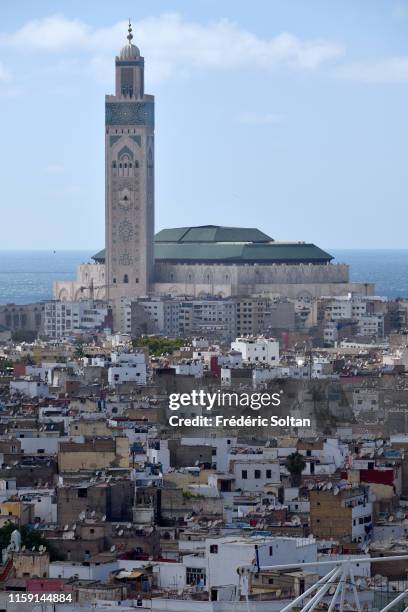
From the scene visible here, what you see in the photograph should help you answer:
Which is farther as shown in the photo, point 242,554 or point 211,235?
point 211,235

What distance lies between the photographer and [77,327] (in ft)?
333

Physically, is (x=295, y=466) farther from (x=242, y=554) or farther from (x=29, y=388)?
(x=29, y=388)

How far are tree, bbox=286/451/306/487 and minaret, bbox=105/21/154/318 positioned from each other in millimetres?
68869

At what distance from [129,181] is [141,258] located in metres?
2.57

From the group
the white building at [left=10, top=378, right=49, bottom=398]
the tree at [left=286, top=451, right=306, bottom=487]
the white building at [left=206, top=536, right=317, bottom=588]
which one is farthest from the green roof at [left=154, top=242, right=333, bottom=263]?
the white building at [left=206, top=536, right=317, bottom=588]

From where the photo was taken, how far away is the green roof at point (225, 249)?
116500 millimetres

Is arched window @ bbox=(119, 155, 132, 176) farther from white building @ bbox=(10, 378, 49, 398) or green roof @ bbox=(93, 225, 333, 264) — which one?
white building @ bbox=(10, 378, 49, 398)

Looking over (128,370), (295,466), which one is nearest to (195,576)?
(295,466)

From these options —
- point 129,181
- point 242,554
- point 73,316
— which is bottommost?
point 242,554

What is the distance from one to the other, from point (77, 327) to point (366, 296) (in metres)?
10.8

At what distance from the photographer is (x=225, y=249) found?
118 m

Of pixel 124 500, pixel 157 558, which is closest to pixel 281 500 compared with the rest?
pixel 124 500

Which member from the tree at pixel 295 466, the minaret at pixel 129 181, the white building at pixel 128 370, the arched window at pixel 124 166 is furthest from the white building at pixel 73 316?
the tree at pixel 295 466

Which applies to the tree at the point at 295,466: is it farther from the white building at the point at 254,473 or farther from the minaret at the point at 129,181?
the minaret at the point at 129,181
